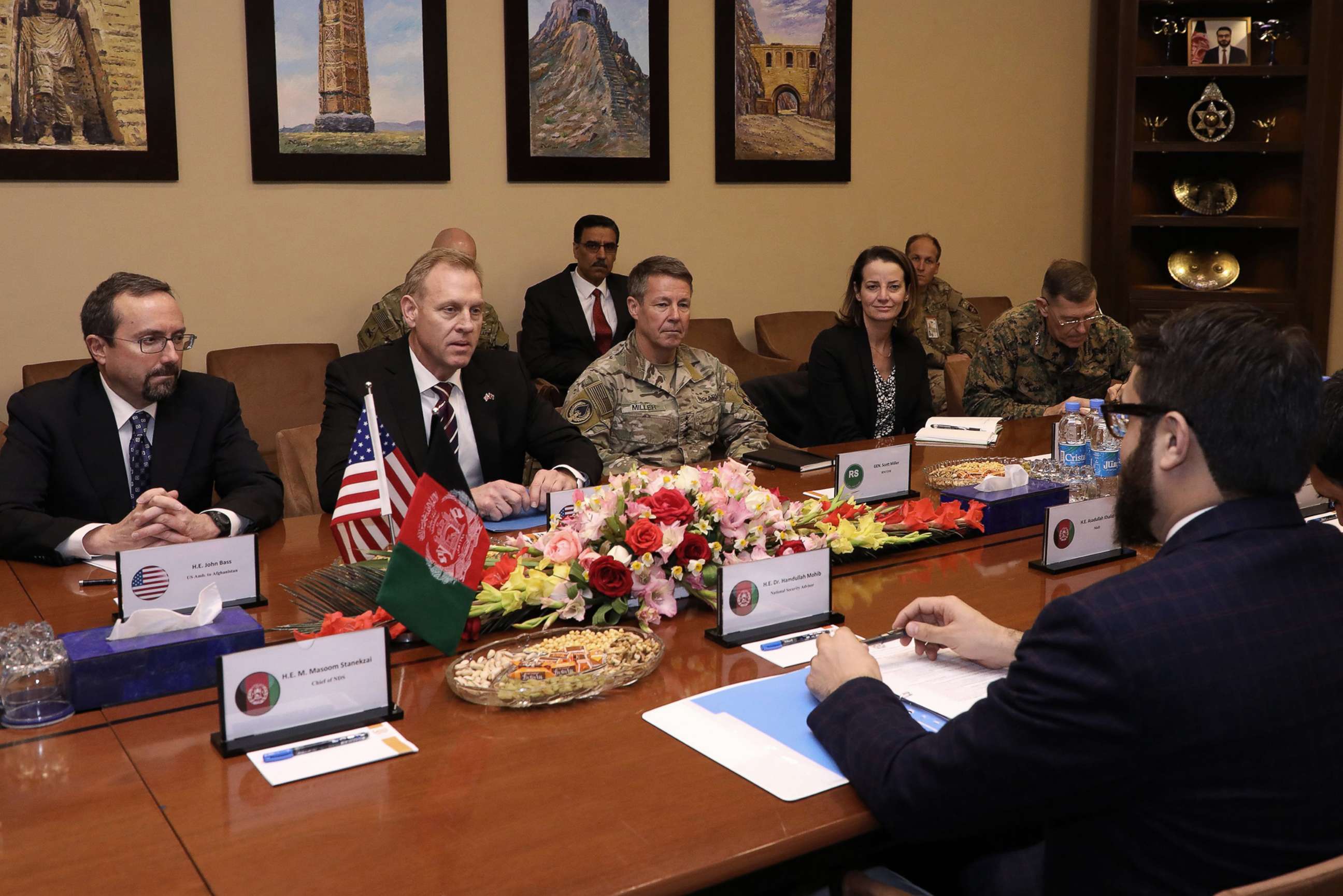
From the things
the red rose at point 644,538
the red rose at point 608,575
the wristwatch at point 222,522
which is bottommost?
the wristwatch at point 222,522

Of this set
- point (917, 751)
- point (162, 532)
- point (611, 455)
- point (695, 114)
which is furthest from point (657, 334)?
point (695, 114)

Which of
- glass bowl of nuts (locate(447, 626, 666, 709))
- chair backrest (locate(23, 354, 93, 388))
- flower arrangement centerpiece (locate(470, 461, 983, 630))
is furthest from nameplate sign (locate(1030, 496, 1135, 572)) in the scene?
chair backrest (locate(23, 354, 93, 388))

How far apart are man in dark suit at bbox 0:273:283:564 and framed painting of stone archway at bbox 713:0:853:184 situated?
166 inches

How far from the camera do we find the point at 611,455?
3.79 meters

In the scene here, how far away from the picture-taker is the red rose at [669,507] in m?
2.12

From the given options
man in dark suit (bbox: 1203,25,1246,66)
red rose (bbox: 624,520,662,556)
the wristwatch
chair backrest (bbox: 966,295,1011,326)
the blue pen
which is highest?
man in dark suit (bbox: 1203,25,1246,66)

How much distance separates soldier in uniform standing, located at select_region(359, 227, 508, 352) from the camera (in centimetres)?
564

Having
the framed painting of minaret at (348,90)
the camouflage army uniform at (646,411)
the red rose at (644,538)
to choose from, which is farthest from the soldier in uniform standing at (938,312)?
the red rose at (644,538)

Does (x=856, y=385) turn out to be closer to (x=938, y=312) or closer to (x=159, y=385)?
(x=159, y=385)

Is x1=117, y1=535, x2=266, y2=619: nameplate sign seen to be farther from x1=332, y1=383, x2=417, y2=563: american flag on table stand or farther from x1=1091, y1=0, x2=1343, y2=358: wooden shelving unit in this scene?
x1=1091, y1=0, x2=1343, y2=358: wooden shelving unit

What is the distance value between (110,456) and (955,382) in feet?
10.9

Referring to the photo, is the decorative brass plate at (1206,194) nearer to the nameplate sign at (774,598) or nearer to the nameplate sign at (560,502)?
the nameplate sign at (560,502)

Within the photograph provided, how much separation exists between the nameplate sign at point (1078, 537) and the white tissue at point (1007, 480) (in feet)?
1.01

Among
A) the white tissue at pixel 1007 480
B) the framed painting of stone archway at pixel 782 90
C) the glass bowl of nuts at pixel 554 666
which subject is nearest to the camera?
the glass bowl of nuts at pixel 554 666
